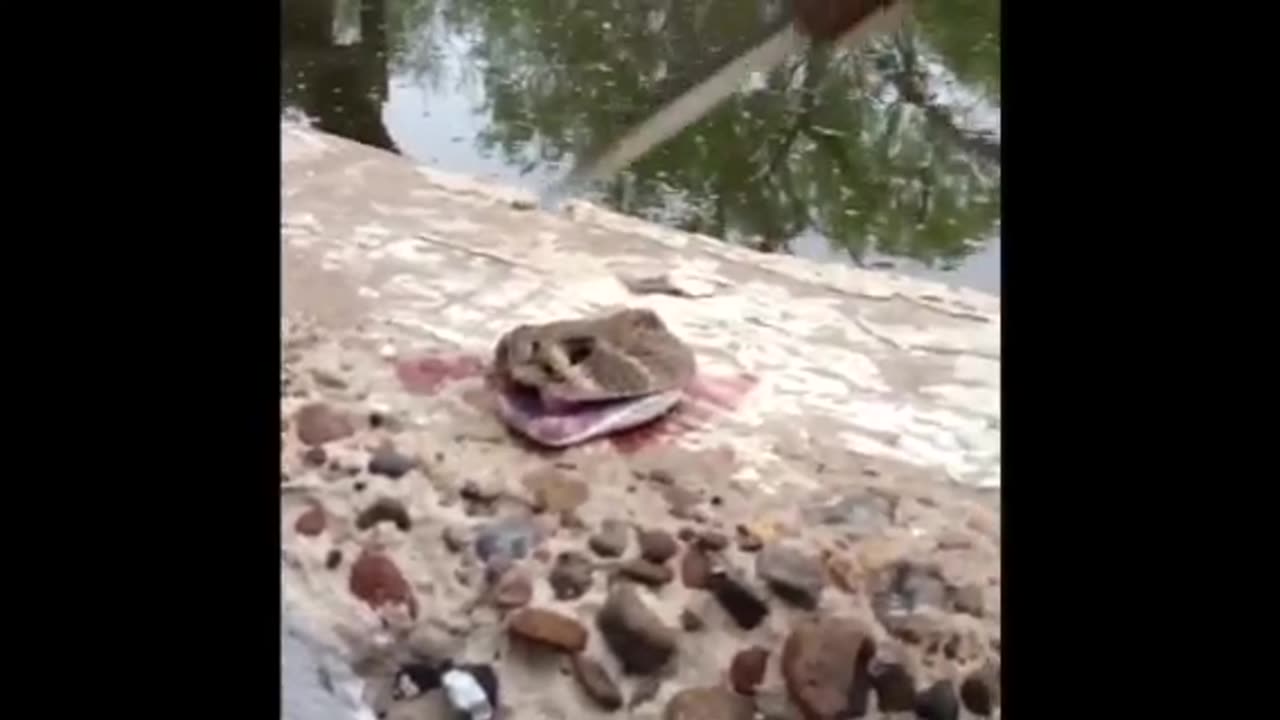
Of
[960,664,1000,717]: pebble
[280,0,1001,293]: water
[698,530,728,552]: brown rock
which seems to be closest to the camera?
[960,664,1000,717]: pebble

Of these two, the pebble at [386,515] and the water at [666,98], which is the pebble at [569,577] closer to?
the pebble at [386,515]

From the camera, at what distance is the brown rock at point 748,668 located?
0.82m

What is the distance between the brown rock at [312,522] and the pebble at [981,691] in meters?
0.32

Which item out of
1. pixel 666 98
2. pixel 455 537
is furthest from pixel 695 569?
pixel 666 98

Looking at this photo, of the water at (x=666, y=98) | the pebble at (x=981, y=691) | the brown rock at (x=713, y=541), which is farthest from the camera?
the water at (x=666, y=98)

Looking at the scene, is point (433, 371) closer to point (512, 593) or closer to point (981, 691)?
point (512, 593)

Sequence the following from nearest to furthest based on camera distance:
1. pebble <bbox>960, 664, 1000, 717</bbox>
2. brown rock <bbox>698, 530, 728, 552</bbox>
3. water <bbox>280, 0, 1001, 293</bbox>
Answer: pebble <bbox>960, 664, 1000, 717</bbox>
brown rock <bbox>698, 530, 728, 552</bbox>
water <bbox>280, 0, 1001, 293</bbox>

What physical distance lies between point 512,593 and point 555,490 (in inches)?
2.6

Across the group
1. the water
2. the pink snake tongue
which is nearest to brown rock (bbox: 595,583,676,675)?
the pink snake tongue

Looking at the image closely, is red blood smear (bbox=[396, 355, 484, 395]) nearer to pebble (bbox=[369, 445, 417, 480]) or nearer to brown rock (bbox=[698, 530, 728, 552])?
pebble (bbox=[369, 445, 417, 480])

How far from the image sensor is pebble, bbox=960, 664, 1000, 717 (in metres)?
0.77

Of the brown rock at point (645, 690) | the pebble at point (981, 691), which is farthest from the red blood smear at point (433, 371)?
the pebble at point (981, 691)

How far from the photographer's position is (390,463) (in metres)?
0.91

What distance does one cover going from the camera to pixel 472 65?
1098mm
